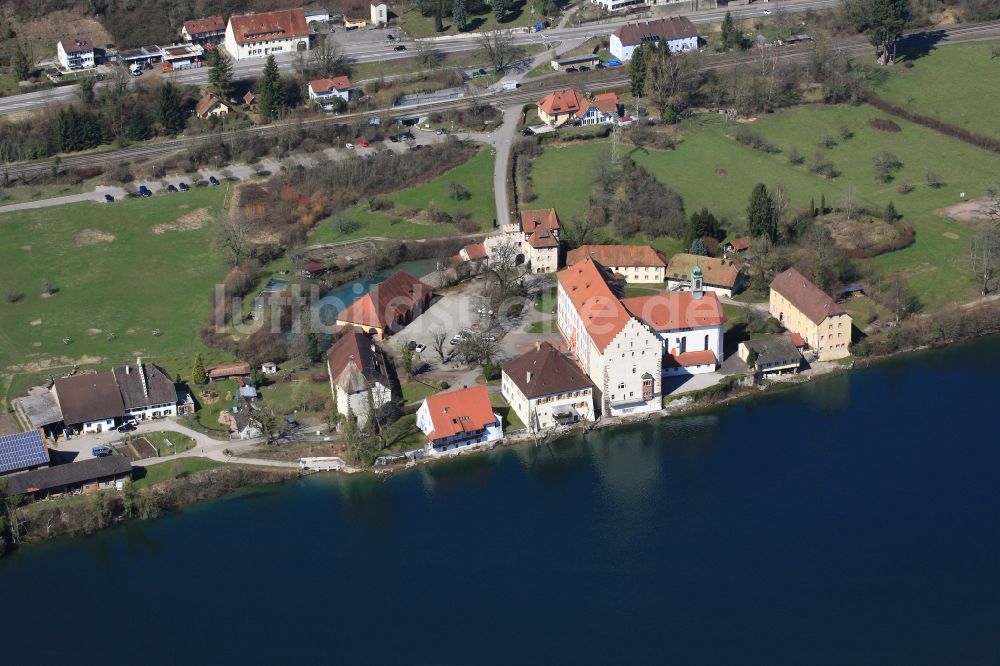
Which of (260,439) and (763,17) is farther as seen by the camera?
(763,17)

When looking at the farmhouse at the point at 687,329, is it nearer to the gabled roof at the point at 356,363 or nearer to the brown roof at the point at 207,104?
the gabled roof at the point at 356,363

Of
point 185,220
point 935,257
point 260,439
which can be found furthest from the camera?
point 185,220

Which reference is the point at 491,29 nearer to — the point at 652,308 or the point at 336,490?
the point at 652,308

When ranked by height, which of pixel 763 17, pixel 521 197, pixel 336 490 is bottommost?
pixel 336 490

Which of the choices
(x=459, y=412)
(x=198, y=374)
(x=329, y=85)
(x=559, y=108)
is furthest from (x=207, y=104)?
(x=459, y=412)

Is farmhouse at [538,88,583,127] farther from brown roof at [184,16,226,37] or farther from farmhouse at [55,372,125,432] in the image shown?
farmhouse at [55,372,125,432]

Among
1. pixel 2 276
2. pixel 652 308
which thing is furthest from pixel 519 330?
pixel 2 276

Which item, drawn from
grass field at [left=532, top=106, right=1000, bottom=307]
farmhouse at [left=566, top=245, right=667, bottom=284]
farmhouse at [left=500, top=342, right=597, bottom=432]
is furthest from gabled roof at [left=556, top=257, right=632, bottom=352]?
grass field at [left=532, top=106, right=1000, bottom=307]
